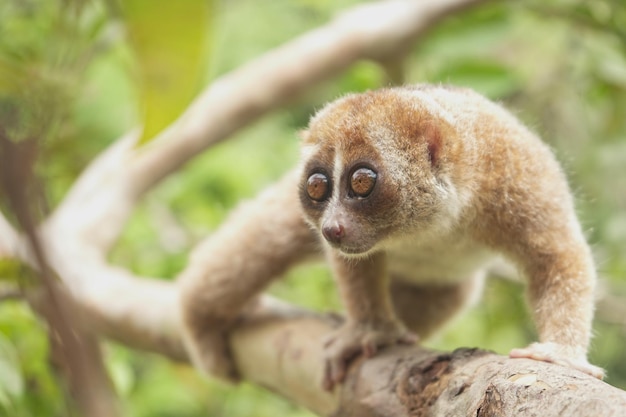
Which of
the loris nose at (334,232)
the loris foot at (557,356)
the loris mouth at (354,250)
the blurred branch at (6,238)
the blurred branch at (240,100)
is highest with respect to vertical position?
the blurred branch at (240,100)

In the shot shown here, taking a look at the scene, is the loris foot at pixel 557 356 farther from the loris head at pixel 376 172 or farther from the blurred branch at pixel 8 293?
the blurred branch at pixel 8 293

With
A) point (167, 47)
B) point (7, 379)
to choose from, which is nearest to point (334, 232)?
point (7, 379)

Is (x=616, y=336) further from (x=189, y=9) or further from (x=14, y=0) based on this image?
(x=189, y=9)

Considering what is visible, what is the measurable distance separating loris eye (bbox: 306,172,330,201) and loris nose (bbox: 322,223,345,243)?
0.18 metres

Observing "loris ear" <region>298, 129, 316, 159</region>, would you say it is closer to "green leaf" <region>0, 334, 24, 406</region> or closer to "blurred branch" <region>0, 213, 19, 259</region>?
"green leaf" <region>0, 334, 24, 406</region>

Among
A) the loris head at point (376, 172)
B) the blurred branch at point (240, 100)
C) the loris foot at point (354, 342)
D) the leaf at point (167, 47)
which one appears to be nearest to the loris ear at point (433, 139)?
the loris head at point (376, 172)

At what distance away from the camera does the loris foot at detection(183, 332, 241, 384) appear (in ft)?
11.8

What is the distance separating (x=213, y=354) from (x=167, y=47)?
9.29ft

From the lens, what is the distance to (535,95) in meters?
6.35

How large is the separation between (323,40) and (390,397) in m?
3.27

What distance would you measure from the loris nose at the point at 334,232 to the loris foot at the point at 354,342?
1.56ft

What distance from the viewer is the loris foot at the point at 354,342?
274 cm

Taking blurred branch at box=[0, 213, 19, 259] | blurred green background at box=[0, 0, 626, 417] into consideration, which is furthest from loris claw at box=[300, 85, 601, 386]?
blurred branch at box=[0, 213, 19, 259]

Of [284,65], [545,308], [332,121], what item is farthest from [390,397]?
[284,65]
